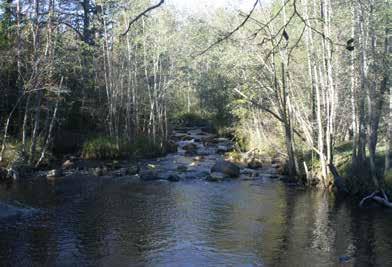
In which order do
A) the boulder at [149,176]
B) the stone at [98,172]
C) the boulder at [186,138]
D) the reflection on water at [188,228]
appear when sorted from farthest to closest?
the boulder at [186,138], the stone at [98,172], the boulder at [149,176], the reflection on water at [188,228]

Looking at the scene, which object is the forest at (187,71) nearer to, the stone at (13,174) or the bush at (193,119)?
the stone at (13,174)

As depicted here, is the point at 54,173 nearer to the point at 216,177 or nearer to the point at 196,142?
the point at 216,177

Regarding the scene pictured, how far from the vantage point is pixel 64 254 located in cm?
1068

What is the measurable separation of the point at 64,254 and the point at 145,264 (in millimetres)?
1882

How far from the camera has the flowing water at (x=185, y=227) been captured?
10547mm

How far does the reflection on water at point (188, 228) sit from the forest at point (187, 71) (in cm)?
311

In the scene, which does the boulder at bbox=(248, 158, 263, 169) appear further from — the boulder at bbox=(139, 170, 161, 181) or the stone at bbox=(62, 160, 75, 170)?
the stone at bbox=(62, 160, 75, 170)

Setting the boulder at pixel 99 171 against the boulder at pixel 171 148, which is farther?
the boulder at pixel 171 148

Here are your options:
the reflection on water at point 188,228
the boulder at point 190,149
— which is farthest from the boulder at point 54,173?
the boulder at point 190,149

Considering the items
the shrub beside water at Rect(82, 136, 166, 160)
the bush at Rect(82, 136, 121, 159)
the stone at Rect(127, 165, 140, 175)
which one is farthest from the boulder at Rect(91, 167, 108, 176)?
the bush at Rect(82, 136, 121, 159)

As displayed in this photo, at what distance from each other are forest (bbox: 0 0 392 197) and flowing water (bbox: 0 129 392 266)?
304 cm

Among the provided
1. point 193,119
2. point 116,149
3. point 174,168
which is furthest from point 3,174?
point 193,119

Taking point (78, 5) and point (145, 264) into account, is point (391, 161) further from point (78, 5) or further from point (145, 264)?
point (78, 5)

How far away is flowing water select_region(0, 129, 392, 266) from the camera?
34.6 feet
